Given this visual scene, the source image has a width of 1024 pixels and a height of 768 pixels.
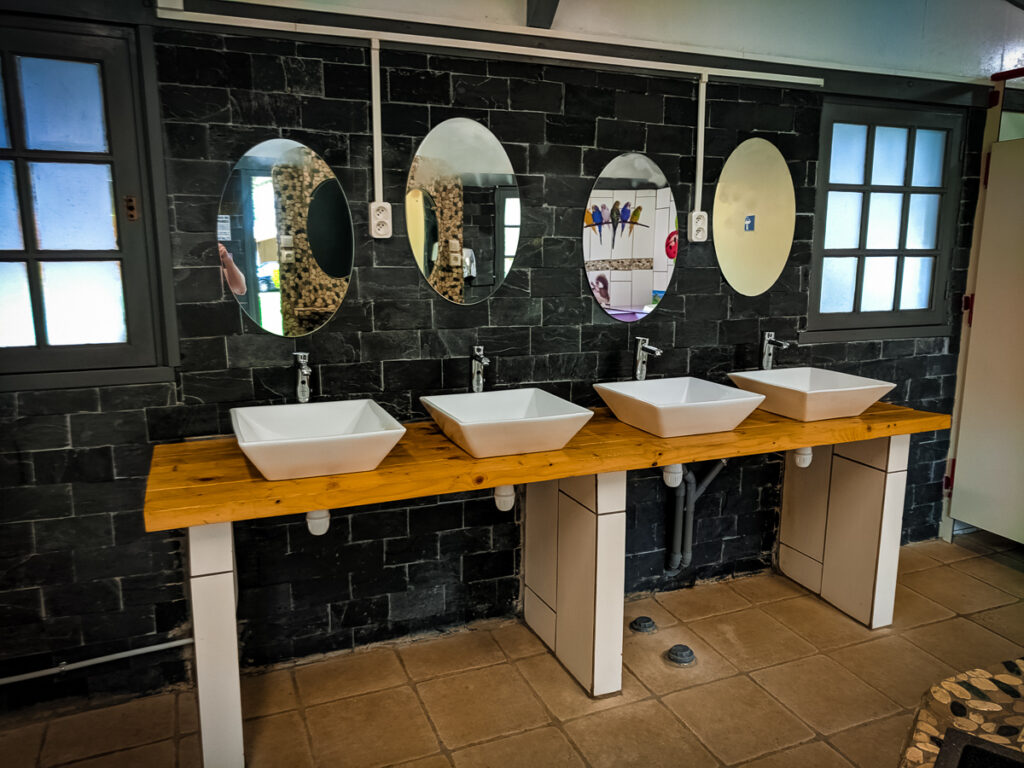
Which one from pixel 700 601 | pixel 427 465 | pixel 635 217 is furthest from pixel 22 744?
pixel 635 217

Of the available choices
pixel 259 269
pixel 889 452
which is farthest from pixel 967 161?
pixel 259 269

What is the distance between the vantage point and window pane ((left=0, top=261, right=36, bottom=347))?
2.29m

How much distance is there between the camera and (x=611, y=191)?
116 inches

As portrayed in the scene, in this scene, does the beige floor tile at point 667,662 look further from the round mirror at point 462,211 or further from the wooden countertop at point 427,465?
the round mirror at point 462,211

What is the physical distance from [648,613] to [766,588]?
654 millimetres

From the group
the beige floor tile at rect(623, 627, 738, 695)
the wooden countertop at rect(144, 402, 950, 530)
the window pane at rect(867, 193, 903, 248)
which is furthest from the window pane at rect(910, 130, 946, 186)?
the beige floor tile at rect(623, 627, 738, 695)

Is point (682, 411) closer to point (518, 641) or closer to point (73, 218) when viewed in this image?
point (518, 641)

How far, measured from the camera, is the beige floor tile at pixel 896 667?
2.59 meters

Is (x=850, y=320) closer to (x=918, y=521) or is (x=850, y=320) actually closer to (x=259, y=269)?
(x=918, y=521)

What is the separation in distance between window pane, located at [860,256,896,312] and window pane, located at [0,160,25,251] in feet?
11.6

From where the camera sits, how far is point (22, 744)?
229cm

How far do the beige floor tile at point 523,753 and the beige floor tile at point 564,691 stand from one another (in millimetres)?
128

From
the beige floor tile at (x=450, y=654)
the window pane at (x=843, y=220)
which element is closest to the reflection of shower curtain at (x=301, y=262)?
the beige floor tile at (x=450, y=654)

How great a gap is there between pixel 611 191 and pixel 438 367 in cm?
101
